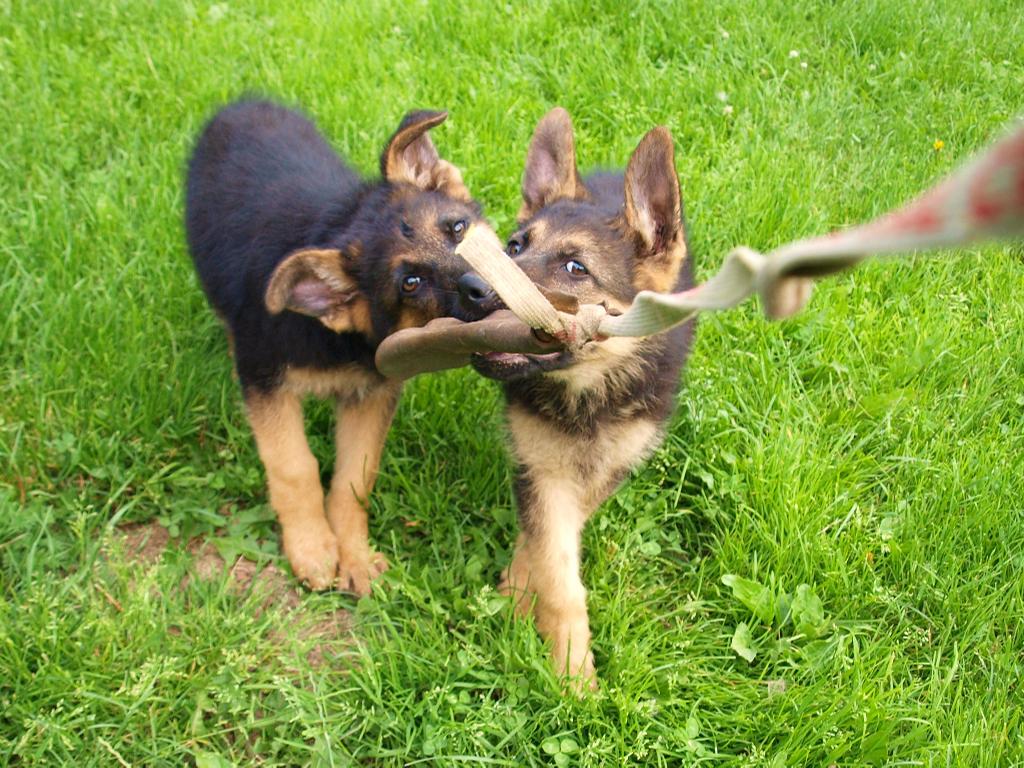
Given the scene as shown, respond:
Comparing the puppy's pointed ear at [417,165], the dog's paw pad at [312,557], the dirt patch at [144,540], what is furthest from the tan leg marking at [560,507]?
the dirt patch at [144,540]

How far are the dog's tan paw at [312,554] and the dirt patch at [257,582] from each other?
6 cm

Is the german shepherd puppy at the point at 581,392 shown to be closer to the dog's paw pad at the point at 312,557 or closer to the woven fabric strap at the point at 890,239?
the dog's paw pad at the point at 312,557

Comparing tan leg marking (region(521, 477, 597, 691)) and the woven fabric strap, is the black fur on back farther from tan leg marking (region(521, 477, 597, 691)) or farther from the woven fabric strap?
the woven fabric strap

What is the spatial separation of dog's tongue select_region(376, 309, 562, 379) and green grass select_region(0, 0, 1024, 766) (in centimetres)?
83

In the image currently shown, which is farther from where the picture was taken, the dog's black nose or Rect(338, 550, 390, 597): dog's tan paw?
Rect(338, 550, 390, 597): dog's tan paw

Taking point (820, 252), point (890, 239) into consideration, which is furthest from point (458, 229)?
point (890, 239)

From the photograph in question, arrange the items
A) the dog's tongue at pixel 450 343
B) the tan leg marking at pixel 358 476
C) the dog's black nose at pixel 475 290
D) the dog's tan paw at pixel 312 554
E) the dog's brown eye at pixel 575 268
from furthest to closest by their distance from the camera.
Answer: the tan leg marking at pixel 358 476
the dog's tan paw at pixel 312 554
the dog's brown eye at pixel 575 268
the dog's black nose at pixel 475 290
the dog's tongue at pixel 450 343

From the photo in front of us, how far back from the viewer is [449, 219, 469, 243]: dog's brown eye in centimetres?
348

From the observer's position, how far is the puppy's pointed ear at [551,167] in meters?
3.57

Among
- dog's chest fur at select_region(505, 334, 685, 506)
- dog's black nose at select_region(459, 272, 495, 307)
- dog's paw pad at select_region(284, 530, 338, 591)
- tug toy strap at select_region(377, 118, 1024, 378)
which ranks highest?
tug toy strap at select_region(377, 118, 1024, 378)

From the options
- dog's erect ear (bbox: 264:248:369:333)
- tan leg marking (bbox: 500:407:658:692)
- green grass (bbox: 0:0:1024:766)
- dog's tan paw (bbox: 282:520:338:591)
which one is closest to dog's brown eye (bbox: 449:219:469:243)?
dog's erect ear (bbox: 264:248:369:333)

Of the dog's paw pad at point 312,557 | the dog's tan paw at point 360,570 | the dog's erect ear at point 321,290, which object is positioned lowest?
the dog's tan paw at point 360,570

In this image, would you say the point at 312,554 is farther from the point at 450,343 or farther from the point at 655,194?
the point at 655,194

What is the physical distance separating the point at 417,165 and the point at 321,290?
0.70m
